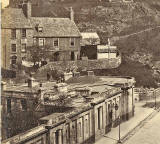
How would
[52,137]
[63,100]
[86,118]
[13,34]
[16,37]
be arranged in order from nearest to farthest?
[52,137], [86,118], [63,100], [13,34], [16,37]

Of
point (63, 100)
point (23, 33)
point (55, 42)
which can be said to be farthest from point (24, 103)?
point (55, 42)

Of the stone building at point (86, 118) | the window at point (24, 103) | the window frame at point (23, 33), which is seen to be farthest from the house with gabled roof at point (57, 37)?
the window at point (24, 103)

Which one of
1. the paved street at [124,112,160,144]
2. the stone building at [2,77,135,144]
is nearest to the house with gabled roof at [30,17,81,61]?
the stone building at [2,77,135,144]

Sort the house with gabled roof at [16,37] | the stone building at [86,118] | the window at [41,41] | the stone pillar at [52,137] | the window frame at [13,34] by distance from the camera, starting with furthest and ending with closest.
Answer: the window at [41,41]
the window frame at [13,34]
the house with gabled roof at [16,37]
the stone pillar at [52,137]
the stone building at [86,118]

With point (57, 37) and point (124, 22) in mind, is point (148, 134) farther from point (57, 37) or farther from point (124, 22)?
point (124, 22)

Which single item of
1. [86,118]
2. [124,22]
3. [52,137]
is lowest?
[52,137]

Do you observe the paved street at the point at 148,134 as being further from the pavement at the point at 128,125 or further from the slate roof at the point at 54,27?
the slate roof at the point at 54,27
